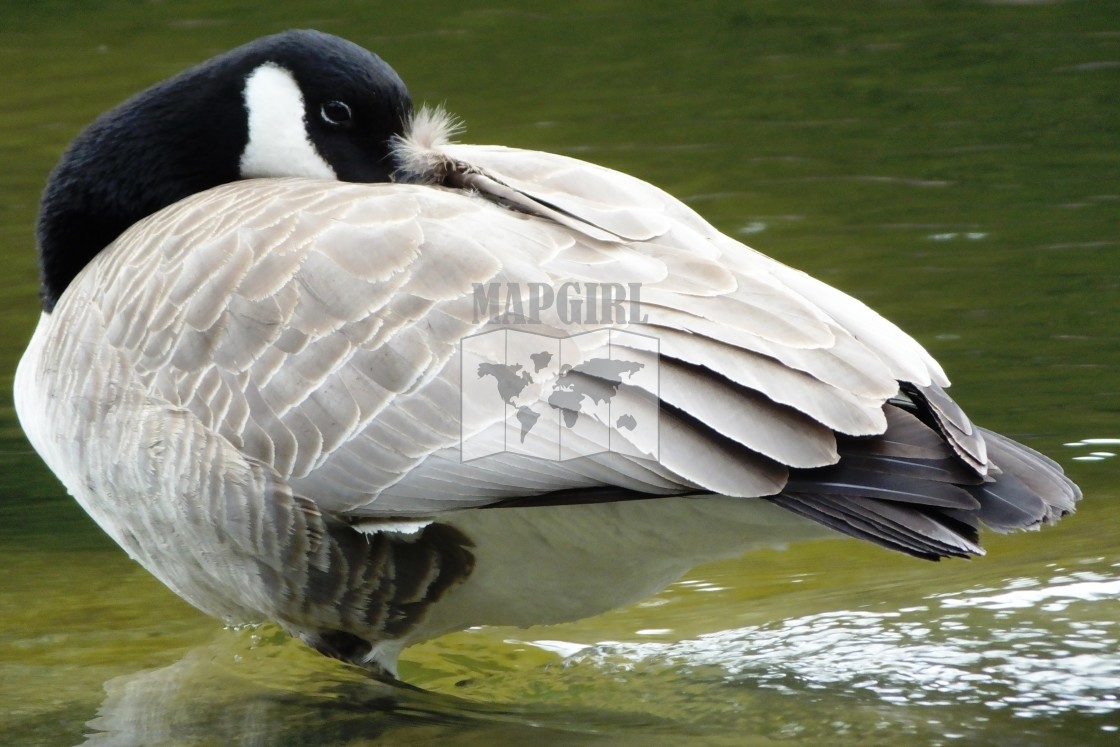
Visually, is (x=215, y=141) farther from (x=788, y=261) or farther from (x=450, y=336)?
(x=788, y=261)

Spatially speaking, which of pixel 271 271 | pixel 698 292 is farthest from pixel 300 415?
pixel 698 292

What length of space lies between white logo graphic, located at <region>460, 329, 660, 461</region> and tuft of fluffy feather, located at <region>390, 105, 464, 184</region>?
921 millimetres

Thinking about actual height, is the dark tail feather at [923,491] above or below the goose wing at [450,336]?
below

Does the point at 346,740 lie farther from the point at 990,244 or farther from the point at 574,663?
the point at 990,244

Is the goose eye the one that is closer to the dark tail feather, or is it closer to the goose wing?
the goose wing

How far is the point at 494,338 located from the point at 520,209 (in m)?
0.63

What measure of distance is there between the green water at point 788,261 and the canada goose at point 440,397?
1.13 feet

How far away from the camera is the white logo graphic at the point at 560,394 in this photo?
3.22 metres

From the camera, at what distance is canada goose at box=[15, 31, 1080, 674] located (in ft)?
10.5

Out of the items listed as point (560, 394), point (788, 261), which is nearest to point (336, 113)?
point (560, 394)

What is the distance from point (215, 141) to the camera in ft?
15.1

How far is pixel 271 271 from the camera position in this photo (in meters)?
3.75

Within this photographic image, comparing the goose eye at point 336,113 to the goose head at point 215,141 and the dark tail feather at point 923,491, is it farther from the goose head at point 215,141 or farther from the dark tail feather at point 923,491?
the dark tail feather at point 923,491

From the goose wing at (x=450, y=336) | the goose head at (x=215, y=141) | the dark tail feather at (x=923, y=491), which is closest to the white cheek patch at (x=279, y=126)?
the goose head at (x=215, y=141)
